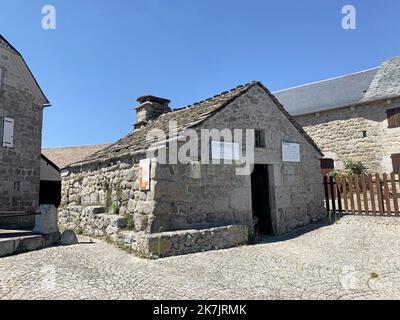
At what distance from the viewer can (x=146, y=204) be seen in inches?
242

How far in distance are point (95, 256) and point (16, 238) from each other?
1.75 m

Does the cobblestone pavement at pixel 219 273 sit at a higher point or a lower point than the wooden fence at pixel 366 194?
lower

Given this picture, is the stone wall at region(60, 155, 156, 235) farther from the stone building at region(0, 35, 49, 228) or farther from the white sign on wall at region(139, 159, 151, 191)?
the stone building at region(0, 35, 49, 228)

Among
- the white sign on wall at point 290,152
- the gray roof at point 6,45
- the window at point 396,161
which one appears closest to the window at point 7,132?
the gray roof at point 6,45

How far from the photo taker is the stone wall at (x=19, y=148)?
988cm

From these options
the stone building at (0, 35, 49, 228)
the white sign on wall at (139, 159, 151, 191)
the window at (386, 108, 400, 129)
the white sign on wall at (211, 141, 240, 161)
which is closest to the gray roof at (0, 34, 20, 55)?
the stone building at (0, 35, 49, 228)

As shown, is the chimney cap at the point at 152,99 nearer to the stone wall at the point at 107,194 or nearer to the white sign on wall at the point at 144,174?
the stone wall at the point at 107,194

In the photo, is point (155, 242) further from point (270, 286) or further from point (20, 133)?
point (20, 133)

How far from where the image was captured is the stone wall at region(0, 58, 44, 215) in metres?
9.88

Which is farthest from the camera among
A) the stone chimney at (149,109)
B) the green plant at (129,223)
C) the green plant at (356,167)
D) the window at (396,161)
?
the green plant at (356,167)

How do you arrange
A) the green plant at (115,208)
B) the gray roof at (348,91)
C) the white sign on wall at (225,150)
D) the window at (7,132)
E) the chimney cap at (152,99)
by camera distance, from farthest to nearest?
the gray roof at (348,91) → the chimney cap at (152,99) → the window at (7,132) → the green plant at (115,208) → the white sign on wall at (225,150)

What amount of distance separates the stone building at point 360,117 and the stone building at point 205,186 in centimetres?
837

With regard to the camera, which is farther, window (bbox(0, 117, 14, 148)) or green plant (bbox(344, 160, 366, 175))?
green plant (bbox(344, 160, 366, 175))

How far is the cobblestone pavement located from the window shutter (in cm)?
573
